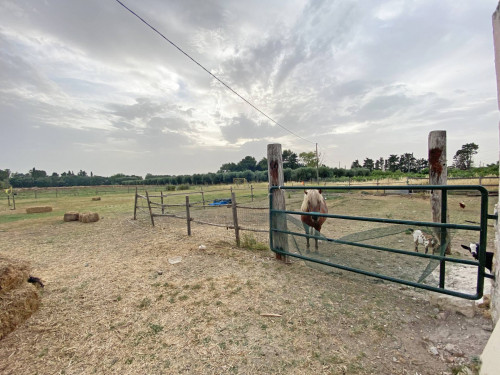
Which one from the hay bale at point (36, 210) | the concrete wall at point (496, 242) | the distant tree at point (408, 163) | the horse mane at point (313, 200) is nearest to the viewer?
the concrete wall at point (496, 242)

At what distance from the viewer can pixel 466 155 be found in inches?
2021

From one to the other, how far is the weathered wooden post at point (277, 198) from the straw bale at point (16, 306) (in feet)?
10.8

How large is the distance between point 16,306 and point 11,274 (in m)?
0.40

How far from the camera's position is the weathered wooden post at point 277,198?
380cm

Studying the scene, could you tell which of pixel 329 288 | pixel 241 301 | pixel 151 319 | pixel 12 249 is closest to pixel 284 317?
pixel 241 301

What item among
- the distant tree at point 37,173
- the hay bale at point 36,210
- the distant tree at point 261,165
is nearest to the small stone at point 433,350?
the hay bale at point 36,210

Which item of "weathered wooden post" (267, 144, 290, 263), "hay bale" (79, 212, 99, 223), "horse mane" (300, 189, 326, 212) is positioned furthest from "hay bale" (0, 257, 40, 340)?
"hay bale" (79, 212, 99, 223)

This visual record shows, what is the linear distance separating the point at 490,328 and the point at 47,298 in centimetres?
503

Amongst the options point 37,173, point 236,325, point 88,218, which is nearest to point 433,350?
point 236,325

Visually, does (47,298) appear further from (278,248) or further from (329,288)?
(329,288)

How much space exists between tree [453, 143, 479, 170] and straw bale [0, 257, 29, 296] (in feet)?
225

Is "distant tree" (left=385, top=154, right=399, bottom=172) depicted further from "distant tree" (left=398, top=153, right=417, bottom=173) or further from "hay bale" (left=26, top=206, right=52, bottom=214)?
"hay bale" (left=26, top=206, right=52, bottom=214)

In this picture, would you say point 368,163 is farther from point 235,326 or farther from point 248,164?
point 235,326

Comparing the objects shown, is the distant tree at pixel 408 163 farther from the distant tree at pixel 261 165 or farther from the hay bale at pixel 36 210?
the hay bale at pixel 36 210
